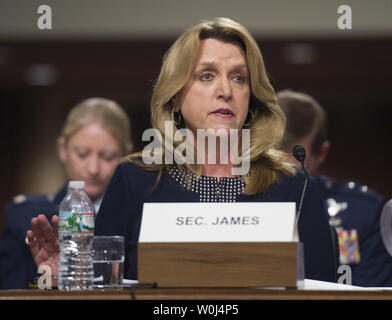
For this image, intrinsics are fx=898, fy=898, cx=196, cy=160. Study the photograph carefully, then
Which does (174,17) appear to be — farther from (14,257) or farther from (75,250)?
(75,250)

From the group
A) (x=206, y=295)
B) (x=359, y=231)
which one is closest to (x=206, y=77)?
(x=206, y=295)

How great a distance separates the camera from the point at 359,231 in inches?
149

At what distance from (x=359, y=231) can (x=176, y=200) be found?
1.51 metres

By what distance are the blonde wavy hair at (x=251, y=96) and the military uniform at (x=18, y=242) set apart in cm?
140

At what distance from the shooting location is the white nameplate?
1.99 metres

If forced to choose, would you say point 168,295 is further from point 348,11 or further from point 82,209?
point 348,11

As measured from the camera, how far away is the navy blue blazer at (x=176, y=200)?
8.15ft

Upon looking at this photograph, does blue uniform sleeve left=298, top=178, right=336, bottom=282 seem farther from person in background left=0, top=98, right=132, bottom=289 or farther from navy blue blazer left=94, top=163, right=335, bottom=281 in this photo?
person in background left=0, top=98, right=132, bottom=289

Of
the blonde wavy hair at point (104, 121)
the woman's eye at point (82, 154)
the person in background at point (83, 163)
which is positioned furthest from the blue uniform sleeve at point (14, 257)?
the blonde wavy hair at point (104, 121)

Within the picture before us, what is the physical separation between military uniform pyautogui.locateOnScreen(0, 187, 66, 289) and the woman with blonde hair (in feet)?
4.45

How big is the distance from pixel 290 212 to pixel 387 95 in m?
4.15

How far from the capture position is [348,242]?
3.75m

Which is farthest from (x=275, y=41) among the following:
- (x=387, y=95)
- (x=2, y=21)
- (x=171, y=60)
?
(x=171, y=60)

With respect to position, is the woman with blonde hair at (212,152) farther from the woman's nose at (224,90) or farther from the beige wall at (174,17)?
the beige wall at (174,17)
